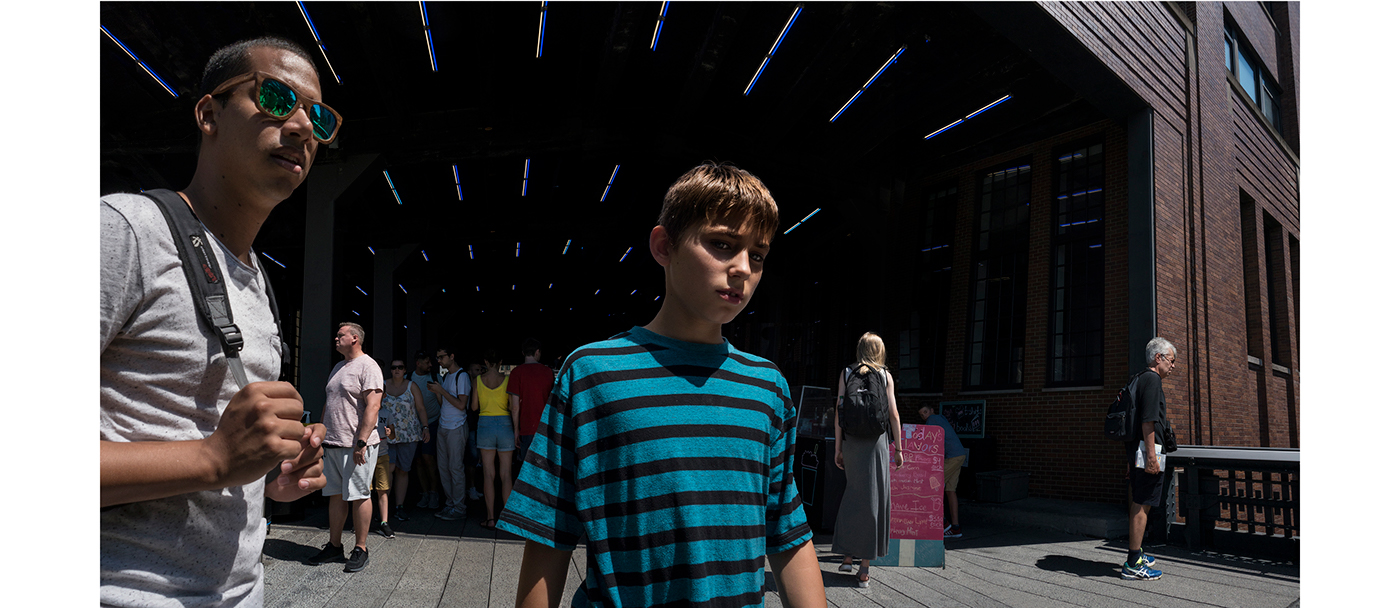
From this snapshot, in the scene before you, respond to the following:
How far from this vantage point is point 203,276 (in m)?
0.93

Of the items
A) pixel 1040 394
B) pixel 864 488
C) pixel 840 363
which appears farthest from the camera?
pixel 840 363

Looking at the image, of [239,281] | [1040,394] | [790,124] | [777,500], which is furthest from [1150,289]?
[239,281]

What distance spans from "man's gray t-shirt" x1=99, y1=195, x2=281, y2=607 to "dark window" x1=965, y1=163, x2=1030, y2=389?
1234 cm

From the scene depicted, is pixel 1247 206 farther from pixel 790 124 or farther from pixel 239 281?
pixel 239 281

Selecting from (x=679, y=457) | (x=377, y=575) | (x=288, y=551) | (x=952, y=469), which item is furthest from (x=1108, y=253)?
(x=679, y=457)

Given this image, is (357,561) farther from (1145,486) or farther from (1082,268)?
(1082,268)

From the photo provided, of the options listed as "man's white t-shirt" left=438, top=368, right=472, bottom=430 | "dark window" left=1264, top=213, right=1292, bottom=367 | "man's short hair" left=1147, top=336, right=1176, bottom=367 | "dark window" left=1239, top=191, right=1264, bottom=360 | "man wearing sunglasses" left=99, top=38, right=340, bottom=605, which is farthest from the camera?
"dark window" left=1264, top=213, right=1292, bottom=367

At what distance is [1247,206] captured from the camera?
13.2m

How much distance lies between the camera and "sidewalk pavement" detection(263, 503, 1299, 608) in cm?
497

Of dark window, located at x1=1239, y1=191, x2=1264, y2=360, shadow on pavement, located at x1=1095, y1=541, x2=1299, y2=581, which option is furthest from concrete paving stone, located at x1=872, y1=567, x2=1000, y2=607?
dark window, located at x1=1239, y1=191, x2=1264, y2=360

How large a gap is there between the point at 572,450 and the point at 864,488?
4.66 metres

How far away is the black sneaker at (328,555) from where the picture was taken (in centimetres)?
571

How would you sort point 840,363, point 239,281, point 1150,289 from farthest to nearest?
point 840,363 < point 1150,289 < point 239,281

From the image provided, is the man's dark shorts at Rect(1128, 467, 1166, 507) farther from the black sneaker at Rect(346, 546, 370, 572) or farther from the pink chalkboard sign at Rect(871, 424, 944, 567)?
the black sneaker at Rect(346, 546, 370, 572)
